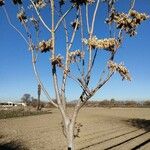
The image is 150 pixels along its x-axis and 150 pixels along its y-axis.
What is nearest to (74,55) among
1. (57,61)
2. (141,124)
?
(57,61)

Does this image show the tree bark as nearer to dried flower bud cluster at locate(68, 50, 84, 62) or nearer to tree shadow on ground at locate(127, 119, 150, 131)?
dried flower bud cluster at locate(68, 50, 84, 62)

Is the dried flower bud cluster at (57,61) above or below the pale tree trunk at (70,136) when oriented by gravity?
above

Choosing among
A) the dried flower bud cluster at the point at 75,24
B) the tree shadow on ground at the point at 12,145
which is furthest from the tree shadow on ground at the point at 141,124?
the dried flower bud cluster at the point at 75,24

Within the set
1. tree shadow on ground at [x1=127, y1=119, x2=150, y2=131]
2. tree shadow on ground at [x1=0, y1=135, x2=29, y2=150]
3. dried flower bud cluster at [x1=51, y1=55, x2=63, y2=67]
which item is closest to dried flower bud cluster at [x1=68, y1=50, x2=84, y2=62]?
dried flower bud cluster at [x1=51, y1=55, x2=63, y2=67]

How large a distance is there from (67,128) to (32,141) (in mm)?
13374

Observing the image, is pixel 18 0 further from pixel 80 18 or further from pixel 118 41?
pixel 118 41

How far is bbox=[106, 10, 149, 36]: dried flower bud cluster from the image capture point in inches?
294

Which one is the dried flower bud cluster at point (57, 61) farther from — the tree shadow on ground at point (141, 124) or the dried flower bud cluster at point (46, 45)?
the tree shadow on ground at point (141, 124)

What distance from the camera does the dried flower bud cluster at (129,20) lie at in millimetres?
7473

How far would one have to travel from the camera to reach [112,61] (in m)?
7.29

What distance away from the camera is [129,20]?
7.56 m

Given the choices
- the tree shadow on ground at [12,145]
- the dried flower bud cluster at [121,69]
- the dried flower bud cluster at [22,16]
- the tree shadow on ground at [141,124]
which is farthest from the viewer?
the tree shadow on ground at [141,124]

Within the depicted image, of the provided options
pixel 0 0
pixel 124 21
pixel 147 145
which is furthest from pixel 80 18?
pixel 147 145

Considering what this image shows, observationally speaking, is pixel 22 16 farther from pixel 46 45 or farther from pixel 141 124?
pixel 141 124
